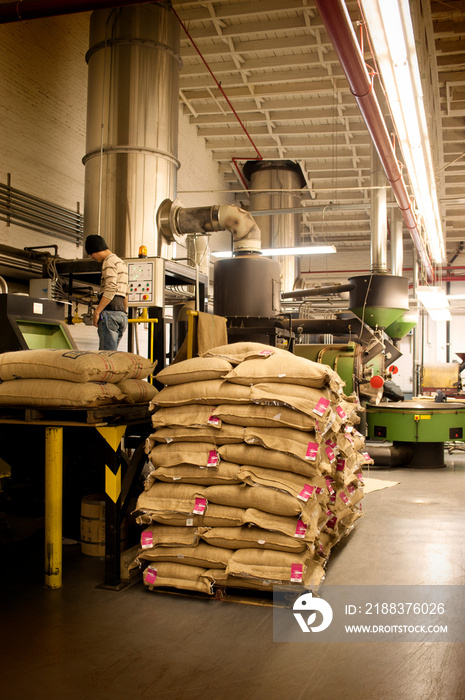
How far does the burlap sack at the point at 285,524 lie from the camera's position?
10.6 ft

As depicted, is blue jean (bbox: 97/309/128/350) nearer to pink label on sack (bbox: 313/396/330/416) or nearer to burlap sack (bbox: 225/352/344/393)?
burlap sack (bbox: 225/352/344/393)

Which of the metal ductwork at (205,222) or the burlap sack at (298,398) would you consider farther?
the metal ductwork at (205,222)

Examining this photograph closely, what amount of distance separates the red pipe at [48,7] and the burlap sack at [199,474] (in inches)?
154

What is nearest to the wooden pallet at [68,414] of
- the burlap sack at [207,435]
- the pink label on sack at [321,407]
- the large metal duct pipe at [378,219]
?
the burlap sack at [207,435]

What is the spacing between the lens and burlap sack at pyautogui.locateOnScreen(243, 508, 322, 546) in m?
3.22

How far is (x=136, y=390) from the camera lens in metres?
3.98

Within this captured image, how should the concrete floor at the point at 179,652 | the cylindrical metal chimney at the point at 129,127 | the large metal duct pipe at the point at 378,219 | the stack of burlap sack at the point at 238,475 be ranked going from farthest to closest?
the large metal duct pipe at the point at 378,219
the cylindrical metal chimney at the point at 129,127
the stack of burlap sack at the point at 238,475
the concrete floor at the point at 179,652

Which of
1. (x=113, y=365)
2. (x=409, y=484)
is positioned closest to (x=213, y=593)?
→ (x=113, y=365)

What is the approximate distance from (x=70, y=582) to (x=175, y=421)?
1.18 meters

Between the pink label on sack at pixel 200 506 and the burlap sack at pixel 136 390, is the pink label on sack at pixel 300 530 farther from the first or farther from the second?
the burlap sack at pixel 136 390

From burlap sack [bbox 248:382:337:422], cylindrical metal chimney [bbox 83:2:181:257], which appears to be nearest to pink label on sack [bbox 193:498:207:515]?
burlap sack [bbox 248:382:337:422]

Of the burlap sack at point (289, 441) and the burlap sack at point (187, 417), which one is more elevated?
the burlap sack at point (187, 417)

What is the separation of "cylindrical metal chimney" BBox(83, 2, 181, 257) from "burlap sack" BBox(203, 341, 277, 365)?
2.88 m

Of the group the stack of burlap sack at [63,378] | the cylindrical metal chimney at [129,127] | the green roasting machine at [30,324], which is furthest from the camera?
the cylindrical metal chimney at [129,127]
